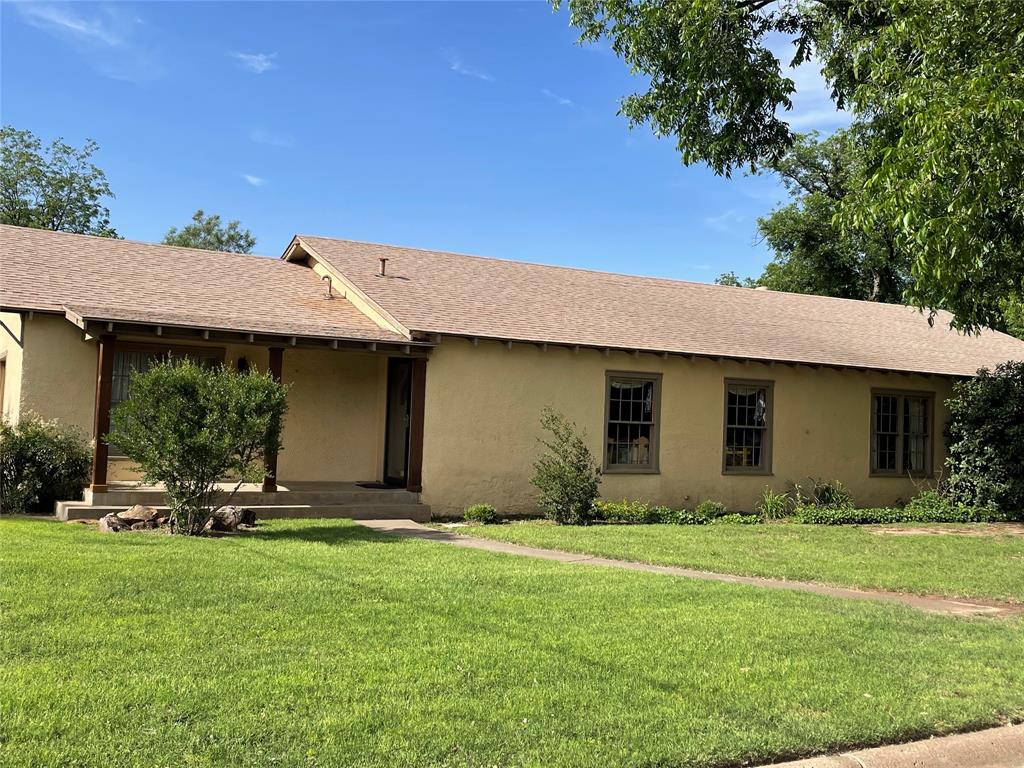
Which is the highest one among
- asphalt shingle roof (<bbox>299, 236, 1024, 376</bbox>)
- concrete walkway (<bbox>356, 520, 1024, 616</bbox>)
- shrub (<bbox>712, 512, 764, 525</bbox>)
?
asphalt shingle roof (<bbox>299, 236, 1024, 376</bbox>)

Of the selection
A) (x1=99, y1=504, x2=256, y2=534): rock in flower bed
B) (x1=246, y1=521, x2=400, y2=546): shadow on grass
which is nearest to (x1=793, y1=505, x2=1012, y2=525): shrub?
(x1=246, y1=521, x2=400, y2=546): shadow on grass

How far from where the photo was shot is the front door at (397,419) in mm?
16219

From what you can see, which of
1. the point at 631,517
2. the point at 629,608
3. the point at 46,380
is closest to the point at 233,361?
the point at 46,380

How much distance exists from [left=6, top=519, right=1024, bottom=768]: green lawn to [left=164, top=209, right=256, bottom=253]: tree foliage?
4949cm

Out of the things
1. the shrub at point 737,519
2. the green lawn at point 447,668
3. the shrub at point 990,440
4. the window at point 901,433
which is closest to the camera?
the green lawn at point 447,668

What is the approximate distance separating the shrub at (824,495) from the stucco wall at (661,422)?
0.20 m

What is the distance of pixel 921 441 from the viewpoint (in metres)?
20.6

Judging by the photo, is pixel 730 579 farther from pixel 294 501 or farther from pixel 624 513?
pixel 294 501

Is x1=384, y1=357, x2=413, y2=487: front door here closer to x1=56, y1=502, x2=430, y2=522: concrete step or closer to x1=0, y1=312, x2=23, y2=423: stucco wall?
x1=56, y1=502, x2=430, y2=522: concrete step

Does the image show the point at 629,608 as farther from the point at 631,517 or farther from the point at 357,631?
the point at 631,517

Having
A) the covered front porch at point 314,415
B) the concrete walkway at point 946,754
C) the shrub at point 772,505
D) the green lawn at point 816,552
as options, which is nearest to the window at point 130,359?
the covered front porch at point 314,415

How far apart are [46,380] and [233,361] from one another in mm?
3119

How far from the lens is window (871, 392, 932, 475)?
19922 mm

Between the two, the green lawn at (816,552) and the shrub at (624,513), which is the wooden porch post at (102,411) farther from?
the shrub at (624,513)
